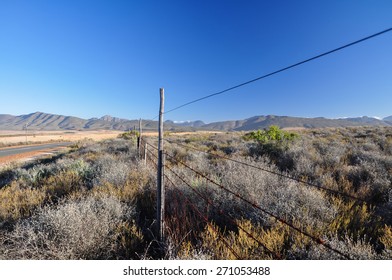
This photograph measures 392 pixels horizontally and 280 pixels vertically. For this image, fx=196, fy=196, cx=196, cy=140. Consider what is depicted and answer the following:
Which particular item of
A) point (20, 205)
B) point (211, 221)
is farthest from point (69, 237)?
point (20, 205)

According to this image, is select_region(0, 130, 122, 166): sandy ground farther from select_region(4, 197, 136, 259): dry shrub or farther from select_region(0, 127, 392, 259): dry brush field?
select_region(4, 197, 136, 259): dry shrub

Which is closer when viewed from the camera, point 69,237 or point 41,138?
point 69,237

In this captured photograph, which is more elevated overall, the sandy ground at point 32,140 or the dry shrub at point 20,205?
the dry shrub at point 20,205

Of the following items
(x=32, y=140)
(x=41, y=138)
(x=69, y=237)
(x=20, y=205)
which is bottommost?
(x=32, y=140)

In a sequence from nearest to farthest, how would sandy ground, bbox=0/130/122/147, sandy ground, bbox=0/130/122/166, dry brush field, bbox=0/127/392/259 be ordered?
dry brush field, bbox=0/127/392/259 → sandy ground, bbox=0/130/122/166 → sandy ground, bbox=0/130/122/147

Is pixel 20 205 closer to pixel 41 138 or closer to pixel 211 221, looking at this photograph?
pixel 211 221

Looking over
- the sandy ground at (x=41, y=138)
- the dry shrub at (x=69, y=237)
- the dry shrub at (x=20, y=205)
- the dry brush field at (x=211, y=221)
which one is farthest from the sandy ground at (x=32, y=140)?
the dry shrub at (x=69, y=237)

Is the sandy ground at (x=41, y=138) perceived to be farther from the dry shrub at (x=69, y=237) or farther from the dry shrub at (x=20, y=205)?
the dry shrub at (x=69, y=237)

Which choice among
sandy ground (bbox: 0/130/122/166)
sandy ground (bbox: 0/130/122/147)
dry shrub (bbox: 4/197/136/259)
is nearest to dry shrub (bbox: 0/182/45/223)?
dry shrub (bbox: 4/197/136/259)

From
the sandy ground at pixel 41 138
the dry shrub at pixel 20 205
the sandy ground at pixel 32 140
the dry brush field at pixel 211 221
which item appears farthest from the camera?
the sandy ground at pixel 41 138

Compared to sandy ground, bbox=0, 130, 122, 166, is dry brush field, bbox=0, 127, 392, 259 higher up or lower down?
higher up

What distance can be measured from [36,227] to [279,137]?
1109 cm
